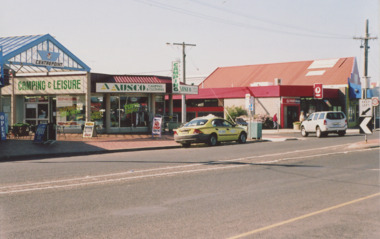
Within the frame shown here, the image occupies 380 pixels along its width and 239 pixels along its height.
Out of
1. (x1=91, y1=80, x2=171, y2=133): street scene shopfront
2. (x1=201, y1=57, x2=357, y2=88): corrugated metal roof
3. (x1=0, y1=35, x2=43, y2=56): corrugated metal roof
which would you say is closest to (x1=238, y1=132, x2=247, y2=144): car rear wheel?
(x1=91, y1=80, x2=171, y2=133): street scene shopfront

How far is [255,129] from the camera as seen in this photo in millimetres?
27891

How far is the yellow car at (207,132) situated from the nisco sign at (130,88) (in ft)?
27.0

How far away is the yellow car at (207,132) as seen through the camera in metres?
22.5

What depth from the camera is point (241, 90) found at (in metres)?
47.8

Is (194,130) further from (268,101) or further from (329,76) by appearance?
(329,76)

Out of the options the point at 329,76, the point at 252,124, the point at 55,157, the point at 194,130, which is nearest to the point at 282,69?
the point at 329,76

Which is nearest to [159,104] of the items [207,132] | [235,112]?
[207,132]

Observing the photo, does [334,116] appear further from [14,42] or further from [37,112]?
[14,42]

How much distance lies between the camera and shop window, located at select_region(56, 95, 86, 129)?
99.5ft

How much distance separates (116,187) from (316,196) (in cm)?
431

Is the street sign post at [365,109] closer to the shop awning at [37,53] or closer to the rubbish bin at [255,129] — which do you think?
the rubbish bin at [255,129]

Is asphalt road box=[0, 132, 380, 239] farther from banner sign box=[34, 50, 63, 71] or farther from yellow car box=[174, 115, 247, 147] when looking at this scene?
banner sign box=[34, 50, 63, 71]

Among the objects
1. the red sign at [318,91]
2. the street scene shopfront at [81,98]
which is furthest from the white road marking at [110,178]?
the red sign at [318,91]

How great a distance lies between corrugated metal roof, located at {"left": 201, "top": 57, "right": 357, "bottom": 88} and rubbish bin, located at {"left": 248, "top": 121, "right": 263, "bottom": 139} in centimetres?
2271
